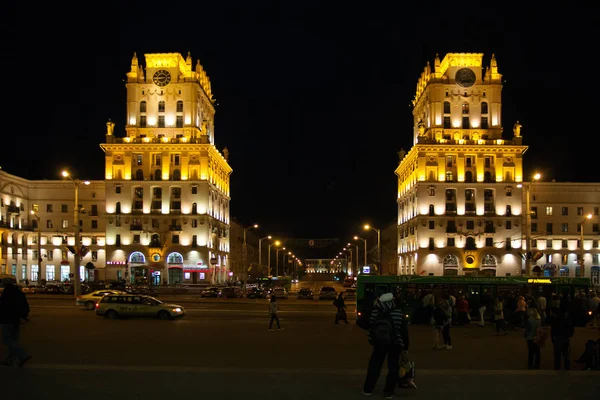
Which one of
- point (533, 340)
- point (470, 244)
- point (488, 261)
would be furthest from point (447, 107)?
point (533, 340)

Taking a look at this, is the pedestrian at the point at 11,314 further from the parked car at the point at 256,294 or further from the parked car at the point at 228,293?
the parked car at the point at 256,294

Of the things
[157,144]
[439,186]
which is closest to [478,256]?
[439,186]

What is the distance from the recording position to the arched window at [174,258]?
4026 inches

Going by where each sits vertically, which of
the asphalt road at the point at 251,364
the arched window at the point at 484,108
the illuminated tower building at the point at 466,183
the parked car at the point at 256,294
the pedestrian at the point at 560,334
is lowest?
the parked car at the point at 256,294

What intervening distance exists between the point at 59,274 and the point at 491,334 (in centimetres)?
9245

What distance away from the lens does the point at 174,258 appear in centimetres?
10250

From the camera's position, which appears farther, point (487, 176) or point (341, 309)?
point (487, 176)

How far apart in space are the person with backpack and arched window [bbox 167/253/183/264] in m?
91.3

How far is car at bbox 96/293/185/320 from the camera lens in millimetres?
34688

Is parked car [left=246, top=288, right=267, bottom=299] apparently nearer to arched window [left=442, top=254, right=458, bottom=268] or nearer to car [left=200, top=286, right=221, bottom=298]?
car [left=200, top=286, right=221, bottom=298]

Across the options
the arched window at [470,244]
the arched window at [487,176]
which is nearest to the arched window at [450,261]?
the arched window at [470,244]

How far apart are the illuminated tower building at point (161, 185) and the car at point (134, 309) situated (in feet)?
217

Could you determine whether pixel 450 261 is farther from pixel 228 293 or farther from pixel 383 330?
pixel 383 330

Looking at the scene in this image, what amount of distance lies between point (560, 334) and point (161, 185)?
90.8m
